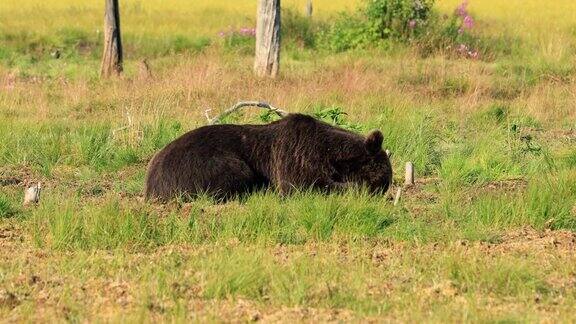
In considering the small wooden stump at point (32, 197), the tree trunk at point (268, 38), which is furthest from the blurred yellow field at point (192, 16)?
the small wooden stump at point (32, 197)

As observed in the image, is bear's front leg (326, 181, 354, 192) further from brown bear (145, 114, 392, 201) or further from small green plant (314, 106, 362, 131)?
small green plant (314, 106, 362, 131)

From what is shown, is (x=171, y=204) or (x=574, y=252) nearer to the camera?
(x=574, y=252)

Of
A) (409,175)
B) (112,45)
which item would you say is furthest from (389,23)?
(409,175)

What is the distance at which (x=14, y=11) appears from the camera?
3325cm

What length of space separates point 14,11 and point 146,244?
27.9 metres

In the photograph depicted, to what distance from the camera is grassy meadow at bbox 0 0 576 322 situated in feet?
18.3

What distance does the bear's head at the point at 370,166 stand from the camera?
8.37 meters

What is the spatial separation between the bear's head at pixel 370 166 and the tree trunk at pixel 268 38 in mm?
8621

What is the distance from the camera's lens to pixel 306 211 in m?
7.34

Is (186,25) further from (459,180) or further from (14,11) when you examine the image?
(459,180)

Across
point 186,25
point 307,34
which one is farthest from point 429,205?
point 186,25

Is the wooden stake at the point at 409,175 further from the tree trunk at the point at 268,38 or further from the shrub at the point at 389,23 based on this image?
the shrub at the point at 389,23

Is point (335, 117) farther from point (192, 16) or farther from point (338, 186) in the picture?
point (192, 16)

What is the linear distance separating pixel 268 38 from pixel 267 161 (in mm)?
9071
